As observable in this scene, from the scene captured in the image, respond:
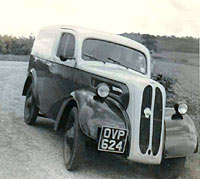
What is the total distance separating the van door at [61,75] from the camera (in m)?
5.87

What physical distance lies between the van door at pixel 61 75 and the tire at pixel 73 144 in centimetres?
51

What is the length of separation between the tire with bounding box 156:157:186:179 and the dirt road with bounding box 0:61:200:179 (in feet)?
0.69

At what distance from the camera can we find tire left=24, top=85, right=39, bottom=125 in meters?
7.34

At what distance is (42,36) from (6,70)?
392 centimetres

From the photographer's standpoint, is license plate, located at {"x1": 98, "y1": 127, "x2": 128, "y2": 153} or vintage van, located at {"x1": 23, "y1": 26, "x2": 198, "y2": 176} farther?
Answer: vintage van, located at {"x1": 23, "y1": 26, "x2": 198, "y2": 176}

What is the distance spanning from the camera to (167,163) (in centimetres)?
557

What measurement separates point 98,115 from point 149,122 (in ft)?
2.13

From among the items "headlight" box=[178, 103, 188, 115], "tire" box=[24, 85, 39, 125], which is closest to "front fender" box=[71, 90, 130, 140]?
"headlight" box=[178, 103, 188, 115]

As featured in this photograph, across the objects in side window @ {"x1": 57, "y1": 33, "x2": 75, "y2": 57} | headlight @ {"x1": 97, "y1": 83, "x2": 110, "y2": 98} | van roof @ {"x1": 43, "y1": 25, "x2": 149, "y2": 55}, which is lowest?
headlight @ {"x1": 97, "y1": 83, "x2": 110, "y2": 98}

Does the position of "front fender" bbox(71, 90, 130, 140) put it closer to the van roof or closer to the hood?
the hood

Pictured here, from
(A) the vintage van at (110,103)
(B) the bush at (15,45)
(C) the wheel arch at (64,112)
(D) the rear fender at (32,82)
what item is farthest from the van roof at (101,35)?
(B) the bush at (15,45)

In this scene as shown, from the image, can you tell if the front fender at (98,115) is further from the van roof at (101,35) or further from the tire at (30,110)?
the tire at (30,110)

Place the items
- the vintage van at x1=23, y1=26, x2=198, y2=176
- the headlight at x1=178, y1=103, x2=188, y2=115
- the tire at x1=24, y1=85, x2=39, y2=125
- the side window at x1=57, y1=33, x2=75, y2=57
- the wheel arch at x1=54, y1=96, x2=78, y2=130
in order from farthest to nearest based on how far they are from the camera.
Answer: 1. the tire at x1=24, y1=85, x2=39, y2=125
2. the side window at x1=57, y1=33, x2=75, y2=57
3. the wheel arch at x1=54, y1=96, x2=78, y2=130
4. the headlight at x1=178, y1=103, x2=188, y2=115
5. the vintage van at x1=23, y1=26, x2=198, y2=176

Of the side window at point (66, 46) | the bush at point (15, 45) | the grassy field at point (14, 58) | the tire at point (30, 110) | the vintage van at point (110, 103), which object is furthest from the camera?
the grassy field at point (14, 58)
